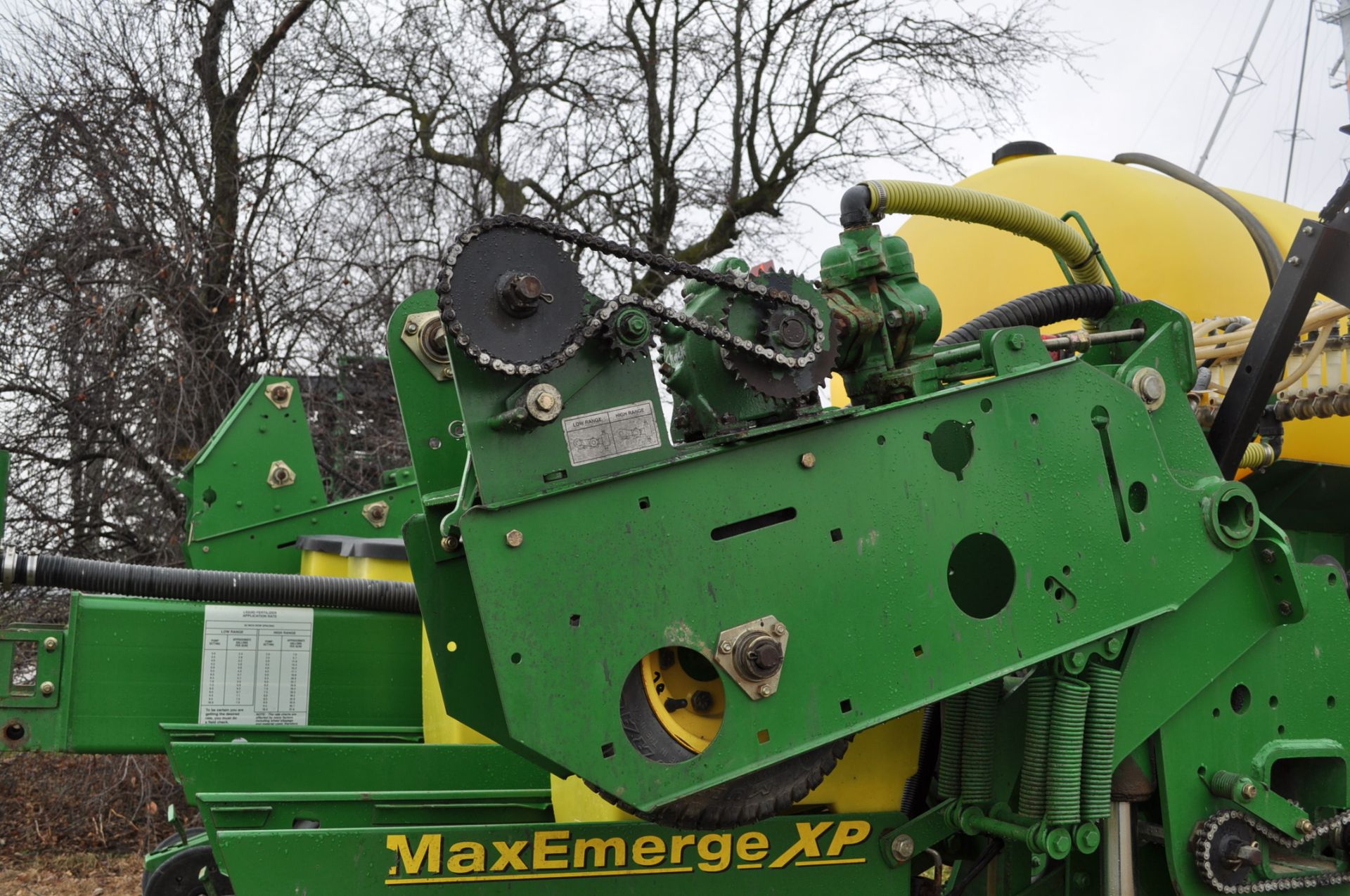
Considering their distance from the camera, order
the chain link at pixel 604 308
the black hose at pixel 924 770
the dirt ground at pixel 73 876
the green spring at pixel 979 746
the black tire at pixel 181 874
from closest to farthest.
→ the chain link at pixel 604 308, the green spring at pixel 979 746, the black hose at pixel 924 770, the black tire at pixel 181 874, the dirt ground at pixel 73 876

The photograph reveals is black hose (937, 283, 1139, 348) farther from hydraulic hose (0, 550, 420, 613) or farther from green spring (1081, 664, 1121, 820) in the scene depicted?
hydraulic hose (0, 550, 420, 613)

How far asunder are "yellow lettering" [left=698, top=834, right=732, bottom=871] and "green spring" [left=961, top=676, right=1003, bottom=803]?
2.08 ft

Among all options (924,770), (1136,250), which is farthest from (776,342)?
(1136,250)

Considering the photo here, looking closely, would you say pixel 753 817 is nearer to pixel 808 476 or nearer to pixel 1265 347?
pixel 808 476

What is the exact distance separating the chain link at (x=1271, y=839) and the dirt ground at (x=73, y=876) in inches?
218

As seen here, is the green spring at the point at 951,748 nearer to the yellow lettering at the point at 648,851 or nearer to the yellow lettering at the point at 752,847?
the yellow lettering at the point at 752,847

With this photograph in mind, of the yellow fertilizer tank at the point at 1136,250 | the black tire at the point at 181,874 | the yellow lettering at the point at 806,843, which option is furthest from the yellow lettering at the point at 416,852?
the yellow fertilizer tank at the point at 1136,250

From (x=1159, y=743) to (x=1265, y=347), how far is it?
1174 mm

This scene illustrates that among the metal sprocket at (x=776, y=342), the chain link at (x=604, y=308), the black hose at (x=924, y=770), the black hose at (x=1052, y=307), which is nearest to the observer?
the chain link at (x=604, y=308)

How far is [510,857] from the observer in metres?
2.95

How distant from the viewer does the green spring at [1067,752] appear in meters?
3.07

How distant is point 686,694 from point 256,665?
2103 millimetres

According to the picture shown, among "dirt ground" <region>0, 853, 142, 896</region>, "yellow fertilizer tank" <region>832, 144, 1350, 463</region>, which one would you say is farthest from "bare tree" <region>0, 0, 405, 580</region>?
"yellow fertilizer tank" <region>832, 144, 1350, 463</region>

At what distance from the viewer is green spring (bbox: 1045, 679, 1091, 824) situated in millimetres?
3074
